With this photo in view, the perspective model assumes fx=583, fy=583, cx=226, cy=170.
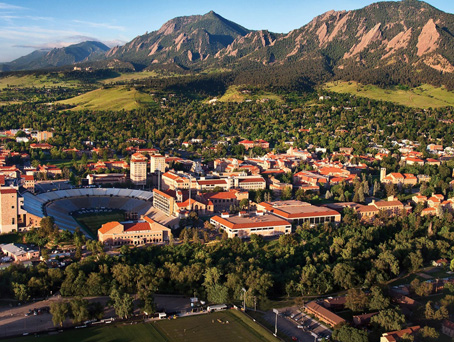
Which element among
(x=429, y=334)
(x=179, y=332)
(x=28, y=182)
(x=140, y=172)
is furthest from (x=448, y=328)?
(x=28, y=182)

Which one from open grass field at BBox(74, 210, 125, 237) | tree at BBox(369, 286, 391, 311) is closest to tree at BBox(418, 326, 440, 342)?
tree at BBox(369, 286, 391, 311)

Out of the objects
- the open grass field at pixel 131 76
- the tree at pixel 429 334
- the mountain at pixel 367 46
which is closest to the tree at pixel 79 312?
the tree at pixel 429 334

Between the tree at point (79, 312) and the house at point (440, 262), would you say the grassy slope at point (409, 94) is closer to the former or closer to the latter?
the house at point (440, 262)

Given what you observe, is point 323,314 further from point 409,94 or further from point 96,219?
point 409,94

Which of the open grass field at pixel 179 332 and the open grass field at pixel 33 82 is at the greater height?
the open grass field at pixel 33 82

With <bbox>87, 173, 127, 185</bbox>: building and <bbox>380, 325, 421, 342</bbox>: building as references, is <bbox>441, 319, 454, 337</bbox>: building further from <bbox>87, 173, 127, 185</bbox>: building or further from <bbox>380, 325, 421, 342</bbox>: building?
<bbox>87, 173, 127, 185</bbox>: building

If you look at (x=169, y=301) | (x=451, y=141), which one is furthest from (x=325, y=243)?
(x=451, y=141)

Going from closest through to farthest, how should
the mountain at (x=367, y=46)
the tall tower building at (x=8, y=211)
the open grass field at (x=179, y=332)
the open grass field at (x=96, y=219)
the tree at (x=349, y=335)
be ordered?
the tree at (x=349, y=335)
the open grass field at (x=179, y=332)
the tall tower building at (x=8, y=211)
the open grass field at (x=96, y=219)
the mountain at (x=367, y=46)
